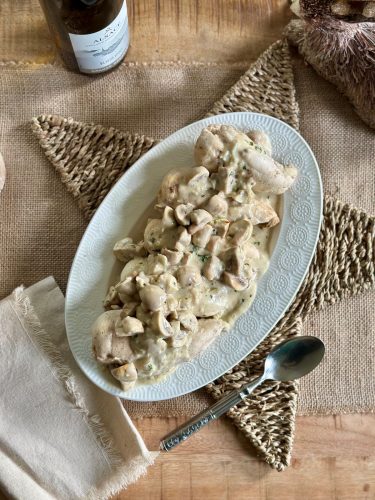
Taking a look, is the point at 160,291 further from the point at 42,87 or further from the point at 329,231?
the point at 42,87

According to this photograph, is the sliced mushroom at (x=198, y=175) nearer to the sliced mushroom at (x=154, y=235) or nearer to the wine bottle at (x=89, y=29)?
the sliced mushroom at (x=154, y=235)

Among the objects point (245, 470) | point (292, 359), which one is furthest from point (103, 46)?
point (245, 470)

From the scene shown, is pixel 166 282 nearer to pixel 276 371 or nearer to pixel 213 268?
pixel 213 268

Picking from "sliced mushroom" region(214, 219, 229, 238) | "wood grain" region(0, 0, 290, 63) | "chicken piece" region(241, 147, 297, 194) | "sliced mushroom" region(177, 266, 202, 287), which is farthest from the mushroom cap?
"wood grain" region(0, 0, 290, 63)

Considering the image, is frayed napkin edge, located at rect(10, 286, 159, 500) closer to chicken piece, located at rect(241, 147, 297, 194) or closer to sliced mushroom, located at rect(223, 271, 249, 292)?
sliced mushroom, located at rect(223, 271, 249, 292)

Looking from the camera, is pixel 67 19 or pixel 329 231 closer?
pixel 67 19

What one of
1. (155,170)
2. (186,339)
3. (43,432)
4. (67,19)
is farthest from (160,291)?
(67,19)
